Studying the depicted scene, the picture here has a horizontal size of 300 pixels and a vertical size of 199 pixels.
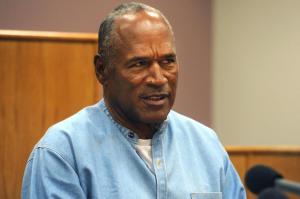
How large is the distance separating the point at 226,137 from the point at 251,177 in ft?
9.32

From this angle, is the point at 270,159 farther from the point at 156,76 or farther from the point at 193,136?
the point at 156,76

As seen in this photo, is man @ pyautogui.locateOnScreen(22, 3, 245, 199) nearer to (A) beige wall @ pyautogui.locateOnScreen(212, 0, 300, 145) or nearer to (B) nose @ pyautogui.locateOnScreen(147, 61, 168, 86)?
(B) nose @ pyautogui.locateOnScreen(147, 61, 168, 86)

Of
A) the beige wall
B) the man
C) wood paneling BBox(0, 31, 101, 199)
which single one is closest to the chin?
the man

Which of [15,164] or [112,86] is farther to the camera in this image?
[15,164]

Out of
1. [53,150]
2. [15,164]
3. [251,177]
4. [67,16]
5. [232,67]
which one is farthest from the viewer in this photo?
[232,67]

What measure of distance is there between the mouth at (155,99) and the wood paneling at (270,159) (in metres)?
0.96

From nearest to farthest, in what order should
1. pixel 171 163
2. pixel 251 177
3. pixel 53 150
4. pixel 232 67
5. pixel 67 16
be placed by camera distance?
pixel 251 177 < pixel 53 150 < pixel 171 163 < pixel 67 16 < pixel 232 67

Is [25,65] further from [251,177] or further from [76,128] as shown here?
[251,177]

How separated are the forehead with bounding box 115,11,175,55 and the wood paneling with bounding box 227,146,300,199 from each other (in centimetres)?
98

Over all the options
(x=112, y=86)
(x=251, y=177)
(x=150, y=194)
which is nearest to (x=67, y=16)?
(x=112, y=86)

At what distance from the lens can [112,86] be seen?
5.81ft

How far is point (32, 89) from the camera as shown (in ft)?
7.00

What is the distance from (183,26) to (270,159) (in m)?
1.26

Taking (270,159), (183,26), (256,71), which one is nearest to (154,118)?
(270,159)
